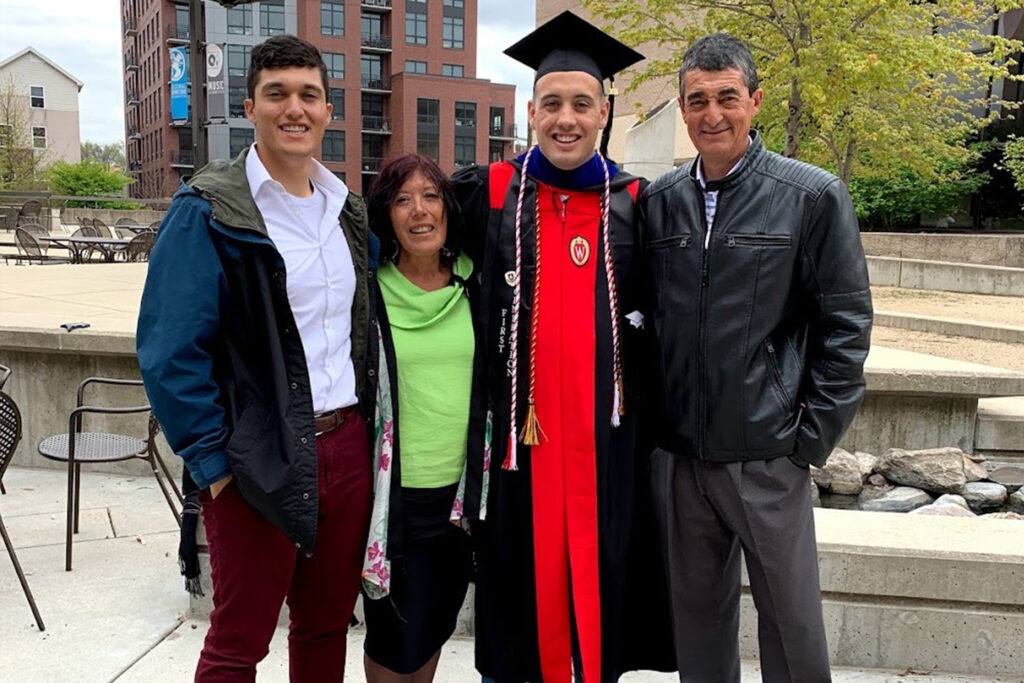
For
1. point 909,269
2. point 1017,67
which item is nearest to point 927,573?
point 909,269

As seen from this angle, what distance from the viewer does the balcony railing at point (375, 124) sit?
217ft

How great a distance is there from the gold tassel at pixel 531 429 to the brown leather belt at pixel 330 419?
505mm

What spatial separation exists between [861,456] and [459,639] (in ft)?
8.97

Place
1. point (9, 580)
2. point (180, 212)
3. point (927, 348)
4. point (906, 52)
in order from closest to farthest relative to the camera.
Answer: point (180, 212), point (9, 580), point (927, 348), point (906, 52)

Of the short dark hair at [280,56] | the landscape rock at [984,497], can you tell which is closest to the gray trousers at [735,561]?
the short dark hair at [280,56]

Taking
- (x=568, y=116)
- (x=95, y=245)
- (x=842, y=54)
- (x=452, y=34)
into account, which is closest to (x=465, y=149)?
(x=452, y=34)

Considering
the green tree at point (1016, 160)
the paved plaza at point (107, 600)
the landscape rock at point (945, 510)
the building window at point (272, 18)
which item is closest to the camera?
the paved plaza at point (107, 600)

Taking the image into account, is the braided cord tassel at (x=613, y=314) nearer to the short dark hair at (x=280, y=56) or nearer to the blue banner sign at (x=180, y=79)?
the short dark hair at (x=280, y=56)

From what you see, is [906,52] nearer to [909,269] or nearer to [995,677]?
[909,269]

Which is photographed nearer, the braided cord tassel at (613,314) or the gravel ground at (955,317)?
the braided cord tassel at (613,314)

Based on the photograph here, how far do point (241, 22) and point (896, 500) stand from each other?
210 ft

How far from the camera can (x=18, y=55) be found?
7356 cm

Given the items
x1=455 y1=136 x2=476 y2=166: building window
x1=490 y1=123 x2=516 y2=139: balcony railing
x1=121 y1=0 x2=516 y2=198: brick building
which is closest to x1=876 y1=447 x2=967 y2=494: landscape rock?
x1=121 y1=0 x2=516 y2=198: brick building

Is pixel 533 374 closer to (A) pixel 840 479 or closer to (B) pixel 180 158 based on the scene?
(A) pixel 840 479
